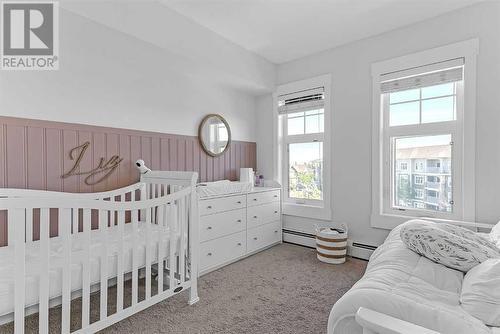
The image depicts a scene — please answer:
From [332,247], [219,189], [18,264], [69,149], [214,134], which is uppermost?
[214,134]

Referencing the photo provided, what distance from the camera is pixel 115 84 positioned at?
2.26m

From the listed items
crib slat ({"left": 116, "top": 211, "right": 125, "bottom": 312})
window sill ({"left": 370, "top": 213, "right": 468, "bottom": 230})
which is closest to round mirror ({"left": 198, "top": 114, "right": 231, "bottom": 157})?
crib slat ({"left": 116, "top": 211, "right": 125, "bottom": 312})

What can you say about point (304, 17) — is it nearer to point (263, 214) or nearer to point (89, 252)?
point (263, 214)

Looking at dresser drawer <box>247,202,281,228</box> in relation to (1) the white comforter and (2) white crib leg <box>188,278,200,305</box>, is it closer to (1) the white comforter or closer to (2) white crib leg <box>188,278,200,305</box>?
(2) white crib leg <box>188,278,200,305</box>

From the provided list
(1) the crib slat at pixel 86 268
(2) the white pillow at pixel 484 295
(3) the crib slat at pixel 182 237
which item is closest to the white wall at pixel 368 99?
(2) the white pillow at pixel 484 295

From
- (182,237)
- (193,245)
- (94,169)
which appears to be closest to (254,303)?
(193,245)

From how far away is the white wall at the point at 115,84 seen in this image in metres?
1.87

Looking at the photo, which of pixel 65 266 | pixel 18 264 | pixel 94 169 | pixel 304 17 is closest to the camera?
pixel 18 264

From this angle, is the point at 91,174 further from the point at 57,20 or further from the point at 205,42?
the point at 205,42

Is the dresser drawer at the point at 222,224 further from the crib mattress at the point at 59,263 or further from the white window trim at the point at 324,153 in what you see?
the white window trim at the point at 324,153

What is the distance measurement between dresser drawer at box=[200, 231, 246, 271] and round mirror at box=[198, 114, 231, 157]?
1024 millimetres

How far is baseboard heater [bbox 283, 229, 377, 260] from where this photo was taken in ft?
9.11

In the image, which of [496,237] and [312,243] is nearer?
[496,237]

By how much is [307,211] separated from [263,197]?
0.61m
